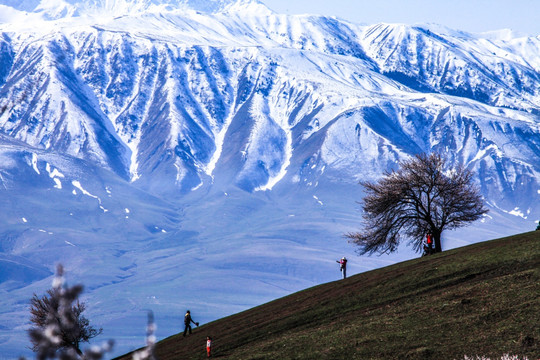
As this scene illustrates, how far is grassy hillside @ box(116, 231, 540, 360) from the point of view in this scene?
3366 cm

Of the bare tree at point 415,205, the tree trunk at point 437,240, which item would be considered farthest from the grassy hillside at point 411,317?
the bare tree at point 415,205

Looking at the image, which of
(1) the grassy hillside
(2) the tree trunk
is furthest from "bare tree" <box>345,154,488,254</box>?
(1) the grassy hillside

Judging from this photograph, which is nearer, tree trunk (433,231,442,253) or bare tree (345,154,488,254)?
tree trunk (433,231,442,253)

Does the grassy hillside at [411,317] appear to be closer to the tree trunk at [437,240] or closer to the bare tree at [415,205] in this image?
the tree trunk at [437,240]

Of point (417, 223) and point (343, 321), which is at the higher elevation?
point (417, 223)

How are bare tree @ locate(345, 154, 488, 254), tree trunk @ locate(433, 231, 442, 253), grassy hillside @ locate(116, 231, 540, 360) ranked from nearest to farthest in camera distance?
grassy hillside @ locate(116, 231, 540, 360)
tree trunk @ locate(433, 231, 442, 253)
bare tree @ locate(345, 154, 488, 254)

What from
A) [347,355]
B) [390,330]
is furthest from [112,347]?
[390,330]

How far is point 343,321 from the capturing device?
43.7 m

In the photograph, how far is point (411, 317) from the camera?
39.4 m

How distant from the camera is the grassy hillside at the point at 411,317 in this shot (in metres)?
33.7

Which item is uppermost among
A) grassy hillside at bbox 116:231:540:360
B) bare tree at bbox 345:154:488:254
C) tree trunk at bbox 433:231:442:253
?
bare tree at bbox 345:154:488:254

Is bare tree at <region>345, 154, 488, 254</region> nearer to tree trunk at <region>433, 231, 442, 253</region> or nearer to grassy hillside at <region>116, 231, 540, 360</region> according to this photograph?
→ tree trunk at <region>433, 231, 442, 253</region>

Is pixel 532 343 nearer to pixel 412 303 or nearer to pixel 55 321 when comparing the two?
pixel 412 303

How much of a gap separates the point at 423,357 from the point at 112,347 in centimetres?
2388
